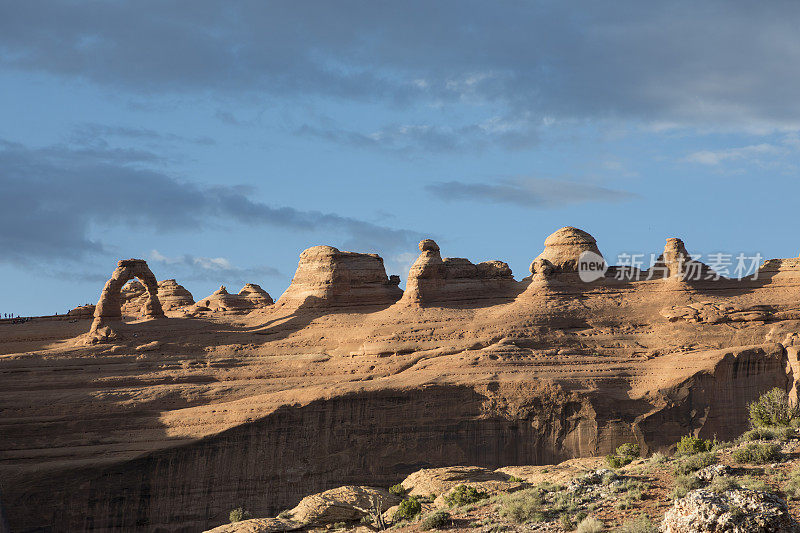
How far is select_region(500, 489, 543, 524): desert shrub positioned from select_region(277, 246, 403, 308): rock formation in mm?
33495

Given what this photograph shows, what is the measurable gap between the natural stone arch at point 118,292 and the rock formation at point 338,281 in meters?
7.90

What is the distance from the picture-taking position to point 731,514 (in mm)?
17562

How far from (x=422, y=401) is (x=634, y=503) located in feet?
75.5

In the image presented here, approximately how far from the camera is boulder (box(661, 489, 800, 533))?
17.5 meters

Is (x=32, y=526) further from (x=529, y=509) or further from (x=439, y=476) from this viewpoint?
(x=529, y=509)

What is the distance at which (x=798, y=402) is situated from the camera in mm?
43594

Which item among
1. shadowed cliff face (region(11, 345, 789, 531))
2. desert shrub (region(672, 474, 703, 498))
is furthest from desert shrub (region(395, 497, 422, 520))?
shadowed cliff face (region(11, 345, 789, 531))

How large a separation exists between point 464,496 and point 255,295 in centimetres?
4744

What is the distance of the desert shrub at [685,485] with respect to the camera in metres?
21.2

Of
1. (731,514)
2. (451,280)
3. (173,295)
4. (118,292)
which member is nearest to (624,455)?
(451,280)

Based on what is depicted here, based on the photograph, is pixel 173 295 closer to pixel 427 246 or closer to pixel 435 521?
pixel 427 246

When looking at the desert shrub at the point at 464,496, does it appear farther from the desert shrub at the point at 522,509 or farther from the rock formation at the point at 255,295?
the rock formation at the point at 255,295

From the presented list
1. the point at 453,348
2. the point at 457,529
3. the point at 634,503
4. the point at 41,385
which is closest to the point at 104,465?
the point at 41,385

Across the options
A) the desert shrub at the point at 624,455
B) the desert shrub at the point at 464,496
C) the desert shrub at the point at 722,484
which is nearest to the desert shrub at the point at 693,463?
the desert shrub at the point at 722,484
